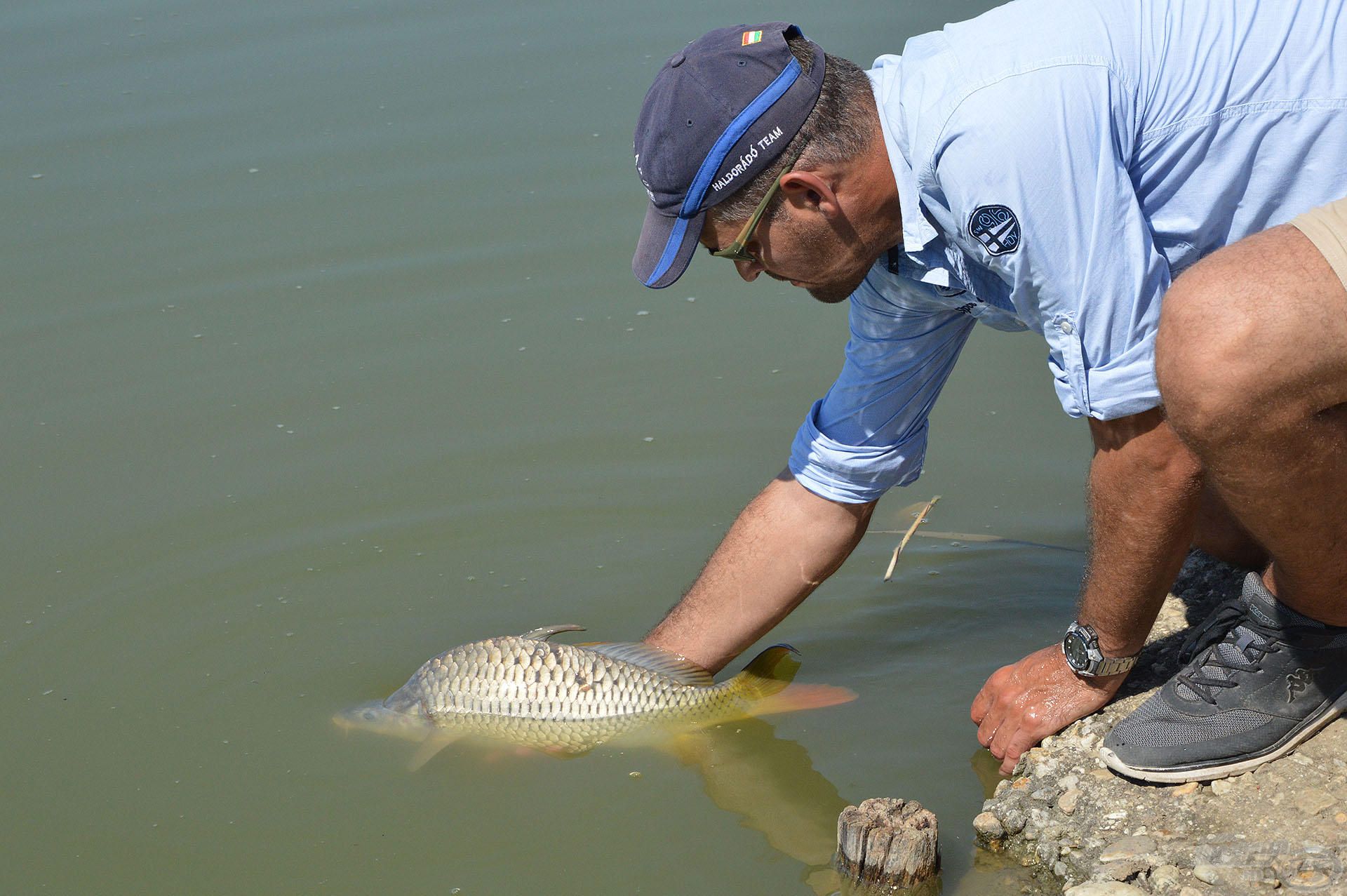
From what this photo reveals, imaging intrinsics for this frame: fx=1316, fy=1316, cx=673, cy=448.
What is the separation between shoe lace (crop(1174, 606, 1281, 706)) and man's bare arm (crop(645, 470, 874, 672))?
923 mm

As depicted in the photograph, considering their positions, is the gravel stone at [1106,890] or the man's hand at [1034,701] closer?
the gravel stone at [1106,890]

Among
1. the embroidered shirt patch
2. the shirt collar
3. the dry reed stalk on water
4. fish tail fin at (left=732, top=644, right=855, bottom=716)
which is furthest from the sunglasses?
the dry reed stalk on water

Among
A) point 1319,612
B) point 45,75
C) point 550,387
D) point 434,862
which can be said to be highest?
point 45,75

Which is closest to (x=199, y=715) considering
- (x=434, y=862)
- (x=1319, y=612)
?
(x=434, y=862)

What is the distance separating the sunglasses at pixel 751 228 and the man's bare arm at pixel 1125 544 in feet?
2.46

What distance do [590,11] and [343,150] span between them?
1846 millimetres

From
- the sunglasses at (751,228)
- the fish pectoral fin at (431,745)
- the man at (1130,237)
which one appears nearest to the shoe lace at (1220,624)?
the man at (1130,237)

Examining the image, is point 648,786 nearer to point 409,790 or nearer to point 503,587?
point 409,790

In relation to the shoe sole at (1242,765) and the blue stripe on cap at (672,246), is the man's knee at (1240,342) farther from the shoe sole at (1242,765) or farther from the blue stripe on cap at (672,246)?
the blue stripe on cap at (672,246)

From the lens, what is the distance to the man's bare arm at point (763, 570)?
3.38 m

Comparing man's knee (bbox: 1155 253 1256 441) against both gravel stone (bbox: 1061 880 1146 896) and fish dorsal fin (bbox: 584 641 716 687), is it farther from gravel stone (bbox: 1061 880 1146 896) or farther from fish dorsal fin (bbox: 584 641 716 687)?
fish dorsal fin (bbox: 584 641 716 687)

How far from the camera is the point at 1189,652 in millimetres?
3010

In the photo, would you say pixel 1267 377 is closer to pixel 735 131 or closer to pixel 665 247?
pixel 735 131

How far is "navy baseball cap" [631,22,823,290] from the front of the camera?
8.18 feet
